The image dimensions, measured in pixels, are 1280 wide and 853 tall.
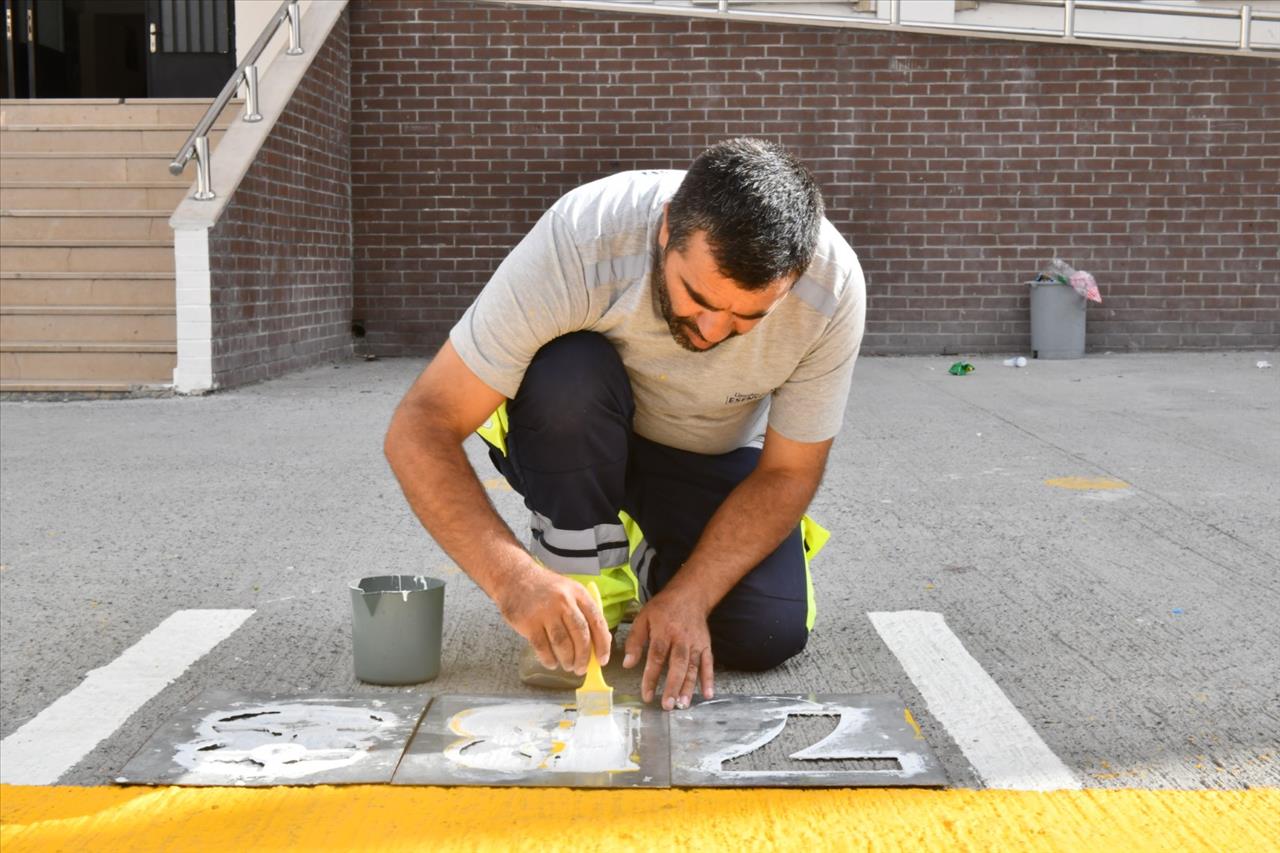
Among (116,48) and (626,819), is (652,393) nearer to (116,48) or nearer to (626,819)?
(626,819)

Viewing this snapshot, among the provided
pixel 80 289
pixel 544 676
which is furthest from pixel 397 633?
pixel 80 289

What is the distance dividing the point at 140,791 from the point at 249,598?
1.28m

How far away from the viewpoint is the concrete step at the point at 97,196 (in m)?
9.15

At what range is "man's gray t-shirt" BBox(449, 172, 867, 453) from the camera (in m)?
2.44

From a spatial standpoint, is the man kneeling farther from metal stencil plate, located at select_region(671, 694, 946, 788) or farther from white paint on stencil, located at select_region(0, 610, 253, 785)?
white paint on stencil, located at select_region(0, 610, 253, 785)

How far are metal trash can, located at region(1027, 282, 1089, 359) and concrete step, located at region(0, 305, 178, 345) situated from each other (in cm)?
651

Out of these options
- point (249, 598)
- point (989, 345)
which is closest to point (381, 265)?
point (989, 345)

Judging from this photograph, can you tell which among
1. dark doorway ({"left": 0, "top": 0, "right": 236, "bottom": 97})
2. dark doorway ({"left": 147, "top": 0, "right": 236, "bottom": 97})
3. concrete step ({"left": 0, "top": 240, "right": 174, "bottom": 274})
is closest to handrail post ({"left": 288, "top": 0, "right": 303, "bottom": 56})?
concrete step ({"left": 0, "top": 240, "right": 174, "bottom": 274})

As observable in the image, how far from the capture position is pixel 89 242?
8828mm

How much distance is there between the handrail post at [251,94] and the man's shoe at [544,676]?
6.67 m

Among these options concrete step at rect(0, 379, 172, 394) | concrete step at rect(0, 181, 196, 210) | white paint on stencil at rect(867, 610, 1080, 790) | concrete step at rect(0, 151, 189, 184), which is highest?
concrete step at rect(0, 151, 189, 184)

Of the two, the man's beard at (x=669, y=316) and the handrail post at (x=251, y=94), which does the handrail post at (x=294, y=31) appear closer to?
the handrail post at (x=251, y=94)

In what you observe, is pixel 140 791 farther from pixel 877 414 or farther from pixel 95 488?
pixel 877 414

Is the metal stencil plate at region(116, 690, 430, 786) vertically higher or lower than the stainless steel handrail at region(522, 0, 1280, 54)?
lower
